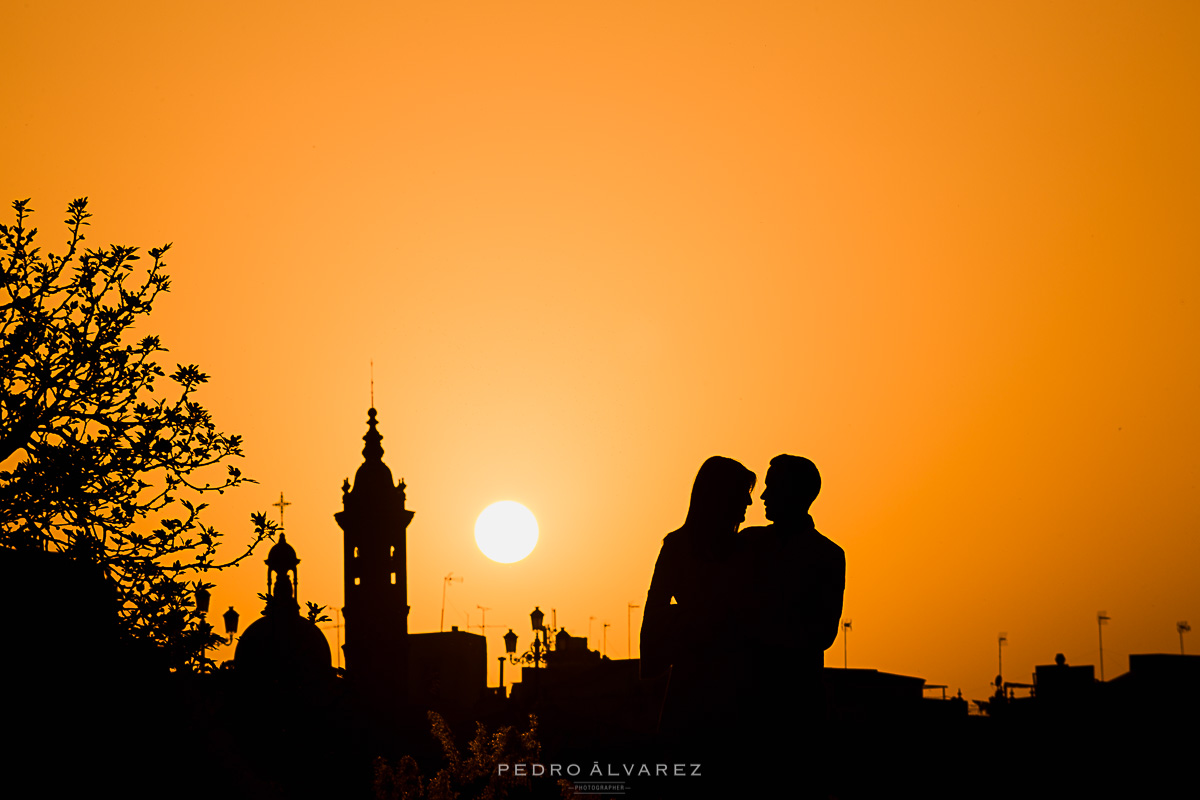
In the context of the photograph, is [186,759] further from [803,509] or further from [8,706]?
[803,509]

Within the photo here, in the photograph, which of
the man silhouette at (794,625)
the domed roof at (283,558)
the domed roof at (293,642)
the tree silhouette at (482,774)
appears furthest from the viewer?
the domed roof at (283,558)

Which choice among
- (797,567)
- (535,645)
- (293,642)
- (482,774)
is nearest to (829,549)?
(797,567)

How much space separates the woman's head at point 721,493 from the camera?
17.7 ft

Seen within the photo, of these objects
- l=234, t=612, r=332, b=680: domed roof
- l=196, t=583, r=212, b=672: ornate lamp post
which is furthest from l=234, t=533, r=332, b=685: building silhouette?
l=196, t=583, r=212, b=672: ornate lamp post

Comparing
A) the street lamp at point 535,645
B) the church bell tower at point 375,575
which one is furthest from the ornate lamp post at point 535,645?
the church bell tower at point 375,575

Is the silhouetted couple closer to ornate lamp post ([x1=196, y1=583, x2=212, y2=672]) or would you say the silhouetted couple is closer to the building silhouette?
ornate lamp post ([x1=196, y1=583, x2=212, y2=672])

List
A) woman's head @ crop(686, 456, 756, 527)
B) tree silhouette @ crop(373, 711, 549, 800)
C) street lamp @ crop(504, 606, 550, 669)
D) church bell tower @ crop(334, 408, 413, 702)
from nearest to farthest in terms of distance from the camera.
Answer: woman's head @ crop(686, 456, 756, 527), tree silhouette @ crop(373, 711, 549, 800), street lamp @ crop(504, 606, 550, 669), church bell tower @ crop(334, 408, 413, 702)

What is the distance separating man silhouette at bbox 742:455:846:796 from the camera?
208 inches

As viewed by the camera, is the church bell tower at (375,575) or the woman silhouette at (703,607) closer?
the woman silhouette at (703,607)

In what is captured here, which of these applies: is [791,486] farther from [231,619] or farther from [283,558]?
[283,558]

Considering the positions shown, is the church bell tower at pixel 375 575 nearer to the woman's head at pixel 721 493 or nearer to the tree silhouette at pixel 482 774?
the tree silhouette at pixel 482 774

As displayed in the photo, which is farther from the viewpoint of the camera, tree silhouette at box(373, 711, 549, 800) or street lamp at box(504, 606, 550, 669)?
street lamp at box(504, 606, 550, 669)

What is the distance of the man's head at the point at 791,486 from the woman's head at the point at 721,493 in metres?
0.13

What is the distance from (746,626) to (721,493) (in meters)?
0.56
